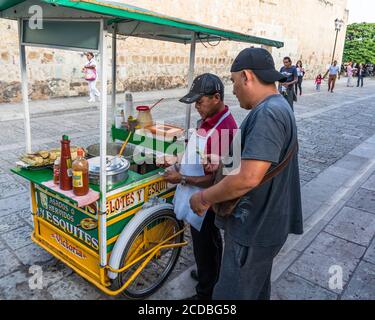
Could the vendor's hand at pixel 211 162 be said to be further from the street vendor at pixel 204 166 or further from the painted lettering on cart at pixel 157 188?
the painted lettering on cart at pixel 157 188

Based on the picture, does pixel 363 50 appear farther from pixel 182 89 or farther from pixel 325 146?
pixel 325 146

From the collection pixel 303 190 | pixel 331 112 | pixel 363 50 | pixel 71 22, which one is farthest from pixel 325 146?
pixel 363 50

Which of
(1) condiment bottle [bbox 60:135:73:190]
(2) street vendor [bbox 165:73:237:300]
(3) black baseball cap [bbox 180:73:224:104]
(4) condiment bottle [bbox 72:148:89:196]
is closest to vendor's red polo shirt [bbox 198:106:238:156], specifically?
(2) street vendor [bbox 165:73:237:300]

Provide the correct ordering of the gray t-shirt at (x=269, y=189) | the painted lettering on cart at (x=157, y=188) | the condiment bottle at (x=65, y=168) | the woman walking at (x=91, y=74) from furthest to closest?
1. the woman walking at (x=91, y=74)
2. the painted lettering on cart at (x=157, y=188)
3. the condiment bottle at (x=65, y=168)
4. the gray t-shirt at (x=269, y=189)

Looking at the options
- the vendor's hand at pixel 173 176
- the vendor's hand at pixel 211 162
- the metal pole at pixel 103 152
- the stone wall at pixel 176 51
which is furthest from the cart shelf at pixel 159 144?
the stone wall at pixel 176 51

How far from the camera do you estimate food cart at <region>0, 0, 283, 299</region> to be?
217 cm

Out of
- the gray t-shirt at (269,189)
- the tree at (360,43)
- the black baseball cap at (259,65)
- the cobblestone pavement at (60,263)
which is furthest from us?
the tree at (360,43)

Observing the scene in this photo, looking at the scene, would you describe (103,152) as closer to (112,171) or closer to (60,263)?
(112,171)

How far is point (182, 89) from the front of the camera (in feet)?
54.4

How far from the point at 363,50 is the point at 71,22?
47967 mm

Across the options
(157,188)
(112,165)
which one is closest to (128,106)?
(157,188)

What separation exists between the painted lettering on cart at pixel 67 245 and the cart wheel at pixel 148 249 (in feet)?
1.25

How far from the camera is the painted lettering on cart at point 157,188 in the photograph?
277 centimetres

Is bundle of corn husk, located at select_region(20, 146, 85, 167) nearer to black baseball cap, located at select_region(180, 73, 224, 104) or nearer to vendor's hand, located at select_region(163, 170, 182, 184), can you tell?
vendor's hand, located at select_region(163, 170, 182, 184)
